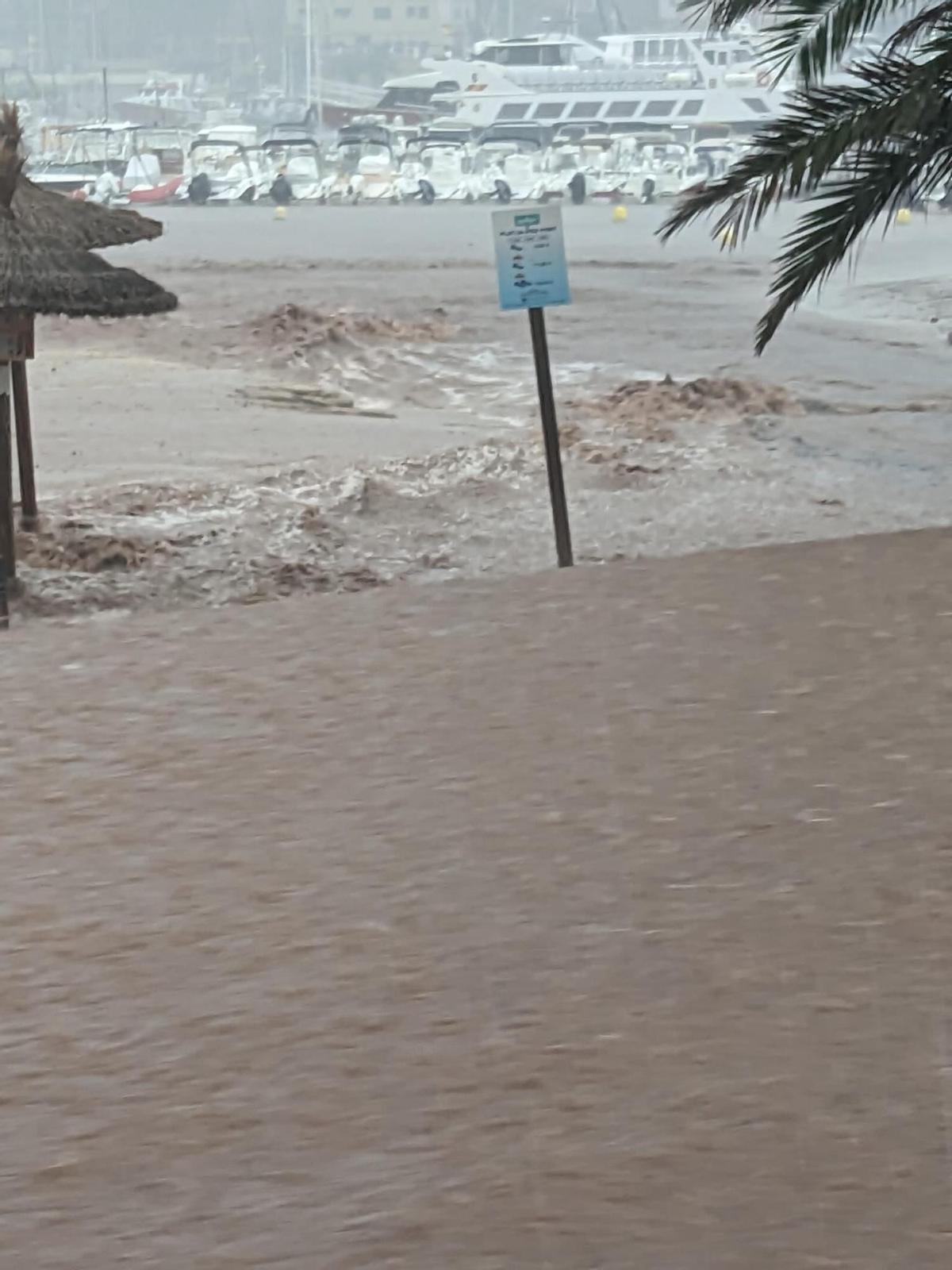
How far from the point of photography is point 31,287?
8.36 metres

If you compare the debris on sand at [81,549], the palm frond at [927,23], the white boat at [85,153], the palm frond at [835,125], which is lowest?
the debris on sand at [81,549]

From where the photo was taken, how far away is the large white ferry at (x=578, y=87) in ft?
36.0

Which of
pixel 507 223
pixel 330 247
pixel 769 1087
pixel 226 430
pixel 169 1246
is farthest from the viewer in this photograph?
pixel 330 247

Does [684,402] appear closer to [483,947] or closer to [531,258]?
[531,258]

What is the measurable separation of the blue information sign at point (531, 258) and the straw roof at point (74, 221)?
8.15 ft

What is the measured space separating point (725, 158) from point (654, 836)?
29.2ft

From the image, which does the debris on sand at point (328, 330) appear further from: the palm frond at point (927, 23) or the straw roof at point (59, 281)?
the palm frond at point (927, 23)

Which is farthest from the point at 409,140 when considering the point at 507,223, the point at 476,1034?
the point at 476,1034

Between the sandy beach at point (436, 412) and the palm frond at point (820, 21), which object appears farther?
the sandy beach at point (436, 412)

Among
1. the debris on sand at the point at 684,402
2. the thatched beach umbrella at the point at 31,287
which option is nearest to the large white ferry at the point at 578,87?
the debris on sand at the point at 684,402

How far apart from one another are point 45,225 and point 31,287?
54 centimetres

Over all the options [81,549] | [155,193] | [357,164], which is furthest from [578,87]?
[81,549]

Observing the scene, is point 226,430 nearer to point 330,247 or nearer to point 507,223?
point 330,247

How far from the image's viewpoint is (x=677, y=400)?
1095cm
